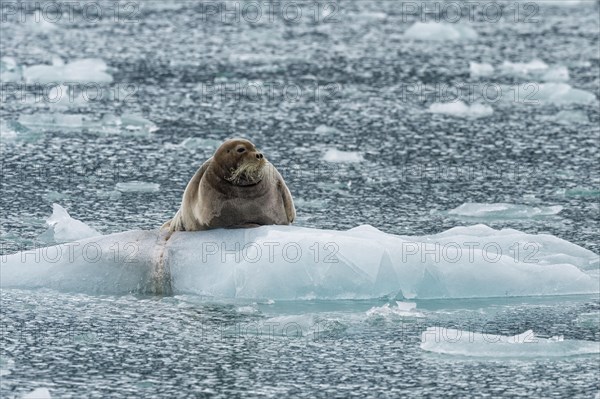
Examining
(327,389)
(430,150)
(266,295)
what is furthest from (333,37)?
(327,389)

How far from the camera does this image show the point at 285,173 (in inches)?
324

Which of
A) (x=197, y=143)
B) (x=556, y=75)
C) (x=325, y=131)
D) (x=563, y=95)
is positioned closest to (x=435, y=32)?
(x=556, y=75)

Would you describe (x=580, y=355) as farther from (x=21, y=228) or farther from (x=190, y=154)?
(x=190, y=154)

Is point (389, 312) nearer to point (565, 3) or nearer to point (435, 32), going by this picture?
point (435, 32)

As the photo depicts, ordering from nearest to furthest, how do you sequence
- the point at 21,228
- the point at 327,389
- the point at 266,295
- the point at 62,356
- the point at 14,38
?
the point at 327,389
the point at 62,356
the point at 266,295
the point at 21,228
the point at 14,38

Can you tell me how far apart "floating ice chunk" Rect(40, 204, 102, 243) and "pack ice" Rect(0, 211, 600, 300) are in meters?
0.44

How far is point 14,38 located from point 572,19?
232 inches

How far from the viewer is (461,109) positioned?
33.8ft

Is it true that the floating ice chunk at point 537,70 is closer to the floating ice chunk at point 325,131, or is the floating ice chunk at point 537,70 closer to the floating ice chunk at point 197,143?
the floating ice chunk at point 325,131

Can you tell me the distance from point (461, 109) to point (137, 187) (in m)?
3.37

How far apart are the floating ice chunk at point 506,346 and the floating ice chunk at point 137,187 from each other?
2.95 m

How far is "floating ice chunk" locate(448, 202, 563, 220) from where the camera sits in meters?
7.23

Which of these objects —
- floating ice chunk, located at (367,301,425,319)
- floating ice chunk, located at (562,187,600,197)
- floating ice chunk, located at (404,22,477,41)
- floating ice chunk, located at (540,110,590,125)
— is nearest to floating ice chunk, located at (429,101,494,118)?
floating ice chunk, located at (540,110,590,125)

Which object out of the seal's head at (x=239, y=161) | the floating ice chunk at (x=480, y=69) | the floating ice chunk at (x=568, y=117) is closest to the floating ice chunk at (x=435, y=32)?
the floating ice chunk at (x=480, y=69)
